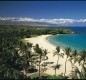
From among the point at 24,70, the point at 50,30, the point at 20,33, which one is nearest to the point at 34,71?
the point at 24,70

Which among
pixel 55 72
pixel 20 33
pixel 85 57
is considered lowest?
pixel 55 72

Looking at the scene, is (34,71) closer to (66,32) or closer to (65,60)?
(65,60)

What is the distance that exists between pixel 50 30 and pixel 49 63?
36.1 m

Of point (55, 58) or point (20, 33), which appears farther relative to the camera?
point (20, 33)

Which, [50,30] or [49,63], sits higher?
[50,30]

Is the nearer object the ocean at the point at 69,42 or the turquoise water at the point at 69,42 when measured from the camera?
the ocean at the point at 69,42

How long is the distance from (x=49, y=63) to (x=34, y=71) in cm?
448

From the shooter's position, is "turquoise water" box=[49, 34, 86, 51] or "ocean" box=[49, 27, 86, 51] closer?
"ocean" box=[49, 27, 86, 51]

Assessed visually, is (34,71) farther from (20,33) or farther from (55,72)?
(20,33)

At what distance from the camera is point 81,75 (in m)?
16.2

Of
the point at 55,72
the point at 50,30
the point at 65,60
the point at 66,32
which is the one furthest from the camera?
the point at 66,32

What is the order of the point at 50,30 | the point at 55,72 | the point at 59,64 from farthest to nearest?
the point at 50,30 → the point at 59,64 → the point at 55,72

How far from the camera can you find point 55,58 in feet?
102

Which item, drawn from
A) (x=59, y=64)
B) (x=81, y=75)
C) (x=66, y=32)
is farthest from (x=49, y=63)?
(x=66, y=32)
